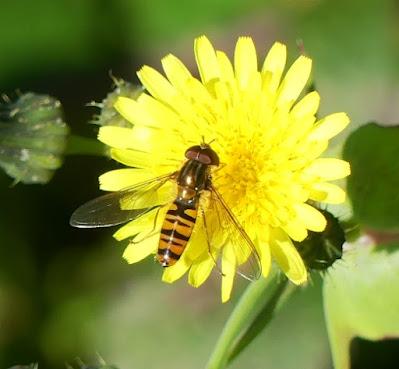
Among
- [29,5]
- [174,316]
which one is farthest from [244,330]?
[29,5]

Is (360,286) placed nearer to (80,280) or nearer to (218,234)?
(218,234)

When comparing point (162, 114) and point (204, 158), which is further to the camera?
point (162, 114)

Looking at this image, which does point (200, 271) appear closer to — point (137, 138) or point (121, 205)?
point (121, 205)

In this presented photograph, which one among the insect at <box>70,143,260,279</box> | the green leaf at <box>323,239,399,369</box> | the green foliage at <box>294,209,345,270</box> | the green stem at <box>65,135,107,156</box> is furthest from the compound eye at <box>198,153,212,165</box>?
the green leaf at <box>323,239,399,369</box>

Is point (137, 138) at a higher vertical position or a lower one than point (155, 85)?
lower

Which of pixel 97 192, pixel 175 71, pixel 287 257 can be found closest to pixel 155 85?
pixel 175 71

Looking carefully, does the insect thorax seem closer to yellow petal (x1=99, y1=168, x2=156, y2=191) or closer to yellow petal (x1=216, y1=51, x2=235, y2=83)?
yellow petal (x1=99, y1=168, x2=156, y2=191)
